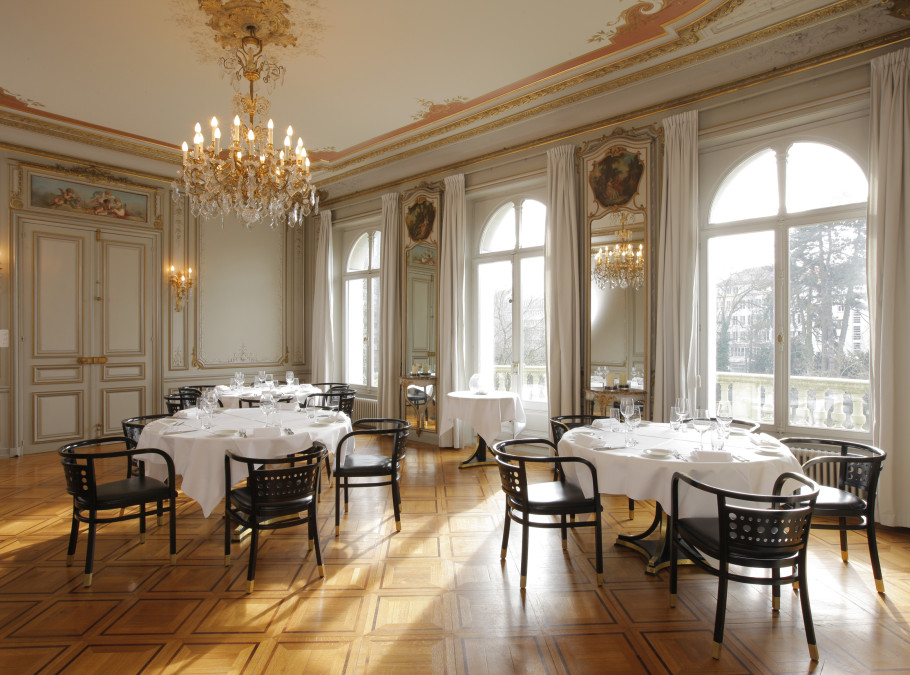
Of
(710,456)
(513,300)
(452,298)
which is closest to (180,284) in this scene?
(452,298)

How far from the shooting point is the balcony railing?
14.4ft

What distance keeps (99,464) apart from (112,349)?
1.73 meters

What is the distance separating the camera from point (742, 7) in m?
3.97

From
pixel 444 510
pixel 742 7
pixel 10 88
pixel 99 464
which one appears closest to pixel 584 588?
pixel 444 510

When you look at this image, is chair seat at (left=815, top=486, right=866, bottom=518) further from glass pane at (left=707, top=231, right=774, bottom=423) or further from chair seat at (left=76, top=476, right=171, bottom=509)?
chair seat at (left=76, top=476, right=171, bottom=509)

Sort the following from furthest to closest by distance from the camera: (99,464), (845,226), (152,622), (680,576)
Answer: (99,464) → (845,226) → (680,576) → (152,622)

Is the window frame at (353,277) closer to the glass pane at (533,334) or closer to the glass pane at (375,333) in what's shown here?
the glass pane at (375,333)

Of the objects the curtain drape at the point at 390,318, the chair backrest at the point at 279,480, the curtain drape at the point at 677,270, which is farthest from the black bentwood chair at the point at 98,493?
the curtain drape at the point at 390,318

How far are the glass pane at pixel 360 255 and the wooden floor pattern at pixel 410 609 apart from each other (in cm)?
530

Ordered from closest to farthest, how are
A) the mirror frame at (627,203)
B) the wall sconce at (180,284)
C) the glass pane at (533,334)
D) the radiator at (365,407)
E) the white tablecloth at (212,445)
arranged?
1. the white tablecloth at (212,445)
2. the mirror frame at (627,203)
3. the glass pane at (533,334)
4. the wall sconce at (180,284)
5. the radiator at (365,407)

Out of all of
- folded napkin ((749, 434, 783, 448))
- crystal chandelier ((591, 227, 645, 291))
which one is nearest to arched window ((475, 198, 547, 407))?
crystal chandelier ((591, 227, 645, 291))

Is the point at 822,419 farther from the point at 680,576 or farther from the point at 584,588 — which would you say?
the point at 584,588

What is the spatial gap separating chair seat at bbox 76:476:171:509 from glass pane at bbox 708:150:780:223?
5.03 metres

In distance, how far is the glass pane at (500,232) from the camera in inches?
269
